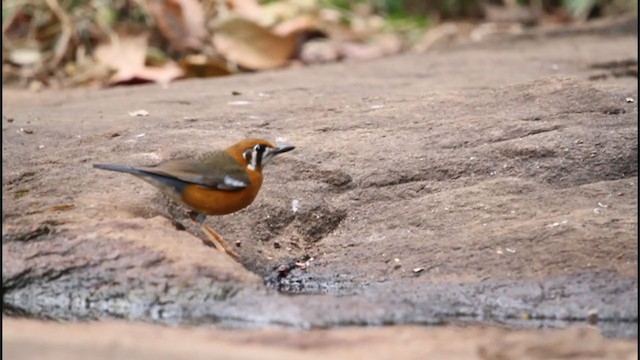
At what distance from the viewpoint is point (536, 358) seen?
369 centimetres

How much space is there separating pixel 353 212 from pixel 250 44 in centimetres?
550

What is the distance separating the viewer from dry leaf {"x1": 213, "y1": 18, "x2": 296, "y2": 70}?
10.8m

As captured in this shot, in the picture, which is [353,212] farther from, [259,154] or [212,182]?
[212,182]

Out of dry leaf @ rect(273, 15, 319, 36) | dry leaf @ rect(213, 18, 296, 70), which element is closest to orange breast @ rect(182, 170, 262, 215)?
dry leaf @ rect(213, 18, 296, 70)

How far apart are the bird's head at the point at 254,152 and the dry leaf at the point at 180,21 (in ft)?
18.8

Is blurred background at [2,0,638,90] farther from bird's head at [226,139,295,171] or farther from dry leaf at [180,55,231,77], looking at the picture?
bird's head at [226,139,295,171]

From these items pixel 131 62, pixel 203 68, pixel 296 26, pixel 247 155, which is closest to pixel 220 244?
pixel 247 155

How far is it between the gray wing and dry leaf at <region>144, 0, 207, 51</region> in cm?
585

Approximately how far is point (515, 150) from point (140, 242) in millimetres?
2198

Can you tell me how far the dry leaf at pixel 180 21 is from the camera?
10992 mm

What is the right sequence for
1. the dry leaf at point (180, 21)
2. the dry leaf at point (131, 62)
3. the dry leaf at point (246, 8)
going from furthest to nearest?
the dry leaf at point (246, 8)
the dry leaf at point (180, 21)
the dry leaf at point (131, 62)

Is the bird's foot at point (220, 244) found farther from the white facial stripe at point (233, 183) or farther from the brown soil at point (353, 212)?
the white facial stripe at point (233, 183)

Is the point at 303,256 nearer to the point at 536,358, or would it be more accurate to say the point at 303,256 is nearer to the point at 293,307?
the point at 293,307

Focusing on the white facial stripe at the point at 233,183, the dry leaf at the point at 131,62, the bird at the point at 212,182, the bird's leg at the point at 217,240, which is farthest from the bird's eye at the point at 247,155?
the dry leaf at the point at 131,62
